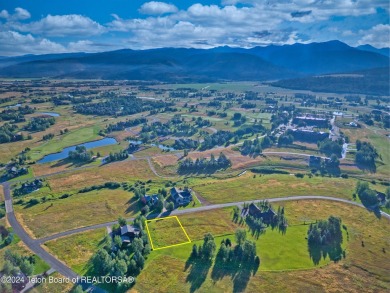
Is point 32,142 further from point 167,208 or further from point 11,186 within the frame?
point 167,208

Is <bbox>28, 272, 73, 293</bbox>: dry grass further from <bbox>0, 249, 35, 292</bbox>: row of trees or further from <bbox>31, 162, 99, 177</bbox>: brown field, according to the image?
<bbox>31, 162, 99, 177</bbox>: brown field

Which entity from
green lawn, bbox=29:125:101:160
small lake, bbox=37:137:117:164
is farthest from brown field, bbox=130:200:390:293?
green lawn, bbox=29:125:101:160

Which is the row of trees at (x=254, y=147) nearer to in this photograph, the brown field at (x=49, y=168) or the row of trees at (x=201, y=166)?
the row of trees at (x=201, y=166)

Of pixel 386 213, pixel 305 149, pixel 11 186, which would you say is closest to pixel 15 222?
pixel 11 186

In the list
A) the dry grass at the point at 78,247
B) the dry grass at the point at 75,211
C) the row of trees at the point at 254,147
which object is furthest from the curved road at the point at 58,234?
the row of trees at the point at 254,147

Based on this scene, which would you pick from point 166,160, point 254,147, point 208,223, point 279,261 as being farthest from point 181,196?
point 254,147

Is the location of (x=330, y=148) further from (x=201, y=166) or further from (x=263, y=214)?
(x=263, y=214)
